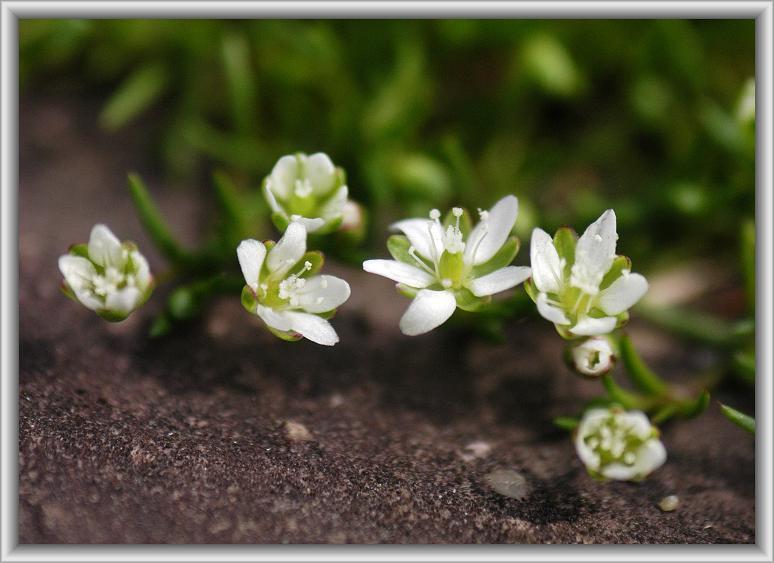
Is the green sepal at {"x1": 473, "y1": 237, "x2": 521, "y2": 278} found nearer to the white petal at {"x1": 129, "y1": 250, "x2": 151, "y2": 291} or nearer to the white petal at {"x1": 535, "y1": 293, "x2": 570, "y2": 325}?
the white petal at {"x1": 535, "y1": 293, "x2": 570, "y2": 325}

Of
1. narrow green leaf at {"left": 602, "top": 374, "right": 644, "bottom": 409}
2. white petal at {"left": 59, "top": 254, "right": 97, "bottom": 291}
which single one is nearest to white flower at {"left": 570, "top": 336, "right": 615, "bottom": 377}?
narrow green leaf at {"left": 602, "top": 374, "right": 644, "bottom": 409}

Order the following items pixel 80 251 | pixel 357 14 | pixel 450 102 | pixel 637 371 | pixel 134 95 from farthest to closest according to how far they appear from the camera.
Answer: pixel 450 102, pixel 134 95, pixel 357 14, pixel 637 371, pixel 80 251

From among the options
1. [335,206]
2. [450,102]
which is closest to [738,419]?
[335,206]

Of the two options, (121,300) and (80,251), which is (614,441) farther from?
(80,251)

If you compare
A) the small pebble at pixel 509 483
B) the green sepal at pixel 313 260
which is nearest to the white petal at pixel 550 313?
the small pebble at pixel 509 483

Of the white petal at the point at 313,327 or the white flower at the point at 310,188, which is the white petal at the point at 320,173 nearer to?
the white flower at the point at 310,188
